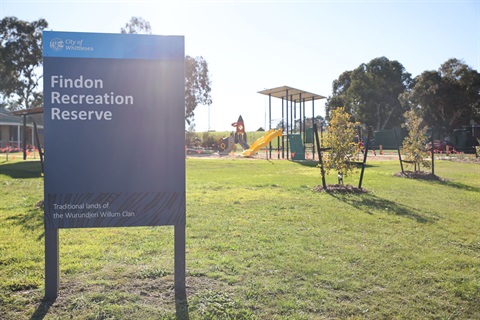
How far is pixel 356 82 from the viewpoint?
57375 millimetres

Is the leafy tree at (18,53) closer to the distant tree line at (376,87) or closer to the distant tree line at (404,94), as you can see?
the distant tree line at (376,87)

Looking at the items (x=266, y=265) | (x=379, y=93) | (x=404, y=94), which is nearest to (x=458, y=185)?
(x=266, y=265)

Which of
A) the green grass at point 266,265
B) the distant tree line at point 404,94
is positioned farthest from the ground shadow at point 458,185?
the distant tree line at point 404,94

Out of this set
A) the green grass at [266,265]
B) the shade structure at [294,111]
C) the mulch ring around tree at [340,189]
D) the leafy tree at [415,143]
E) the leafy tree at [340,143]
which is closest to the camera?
the green grass at [266,265]

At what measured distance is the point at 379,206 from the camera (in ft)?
29.1

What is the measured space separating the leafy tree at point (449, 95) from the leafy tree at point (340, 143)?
3946 centimetres

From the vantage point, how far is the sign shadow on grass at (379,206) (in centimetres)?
769

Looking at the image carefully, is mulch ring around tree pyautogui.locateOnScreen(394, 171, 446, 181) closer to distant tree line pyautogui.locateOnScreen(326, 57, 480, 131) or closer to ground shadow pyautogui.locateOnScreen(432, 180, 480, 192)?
ground shadow pyautogui.locateOnScreen(432, 180, 480, 192)

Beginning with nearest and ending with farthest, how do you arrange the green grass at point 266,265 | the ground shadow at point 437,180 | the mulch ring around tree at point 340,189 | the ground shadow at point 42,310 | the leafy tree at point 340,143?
the ground shadow at point 42,310 < the green grass at point 266,265 < the mulch ring around tree at point 340,189 < the leafy tree at point 340,143 < the ground shadow at point 437,180

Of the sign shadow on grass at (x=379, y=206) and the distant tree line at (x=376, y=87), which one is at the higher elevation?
the distant tree line at (x=376, y=87)

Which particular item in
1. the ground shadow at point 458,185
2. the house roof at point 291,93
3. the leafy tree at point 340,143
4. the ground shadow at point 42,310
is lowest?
the ground shadow at point 42,310

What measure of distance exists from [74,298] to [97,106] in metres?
1.78

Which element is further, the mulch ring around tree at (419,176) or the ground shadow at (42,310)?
the mulch ring around tree at (419,176)

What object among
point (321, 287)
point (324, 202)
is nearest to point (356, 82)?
point (324, 202)
